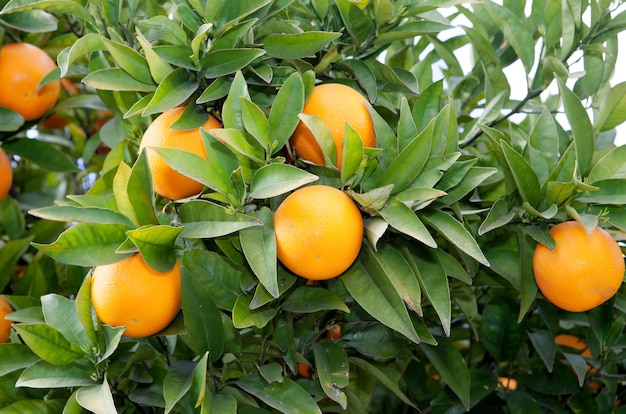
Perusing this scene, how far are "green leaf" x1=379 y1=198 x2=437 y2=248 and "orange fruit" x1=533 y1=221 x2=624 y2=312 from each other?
259 millimetres

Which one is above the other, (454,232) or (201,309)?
(454,232)

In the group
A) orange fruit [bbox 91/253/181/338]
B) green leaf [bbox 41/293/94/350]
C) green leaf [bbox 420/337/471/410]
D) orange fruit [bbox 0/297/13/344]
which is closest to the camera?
orange fruit [bbox 91/253/181/338]

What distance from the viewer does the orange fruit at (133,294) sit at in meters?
1.04

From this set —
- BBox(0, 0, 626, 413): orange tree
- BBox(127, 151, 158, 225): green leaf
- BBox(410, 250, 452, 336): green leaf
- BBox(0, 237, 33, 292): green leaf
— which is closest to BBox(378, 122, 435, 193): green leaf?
BBox(0, 0, 626, 413): orange tree

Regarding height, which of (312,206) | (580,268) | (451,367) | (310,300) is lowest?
(451,367)

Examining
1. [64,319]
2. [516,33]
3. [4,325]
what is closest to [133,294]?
[64,319]

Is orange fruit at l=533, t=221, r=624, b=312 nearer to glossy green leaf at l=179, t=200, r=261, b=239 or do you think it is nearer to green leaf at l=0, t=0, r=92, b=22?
glossy green leaf at l=179, t=200, r=261, b=239

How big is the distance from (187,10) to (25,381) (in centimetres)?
60

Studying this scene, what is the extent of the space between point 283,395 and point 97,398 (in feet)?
0.88

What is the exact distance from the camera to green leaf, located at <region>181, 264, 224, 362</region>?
43.0 inches

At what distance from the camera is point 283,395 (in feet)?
3.58

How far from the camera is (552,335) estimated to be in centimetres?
143

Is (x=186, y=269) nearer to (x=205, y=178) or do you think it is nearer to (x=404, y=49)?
(x=205, y=178)

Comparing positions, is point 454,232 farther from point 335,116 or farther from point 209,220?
point 209,220
